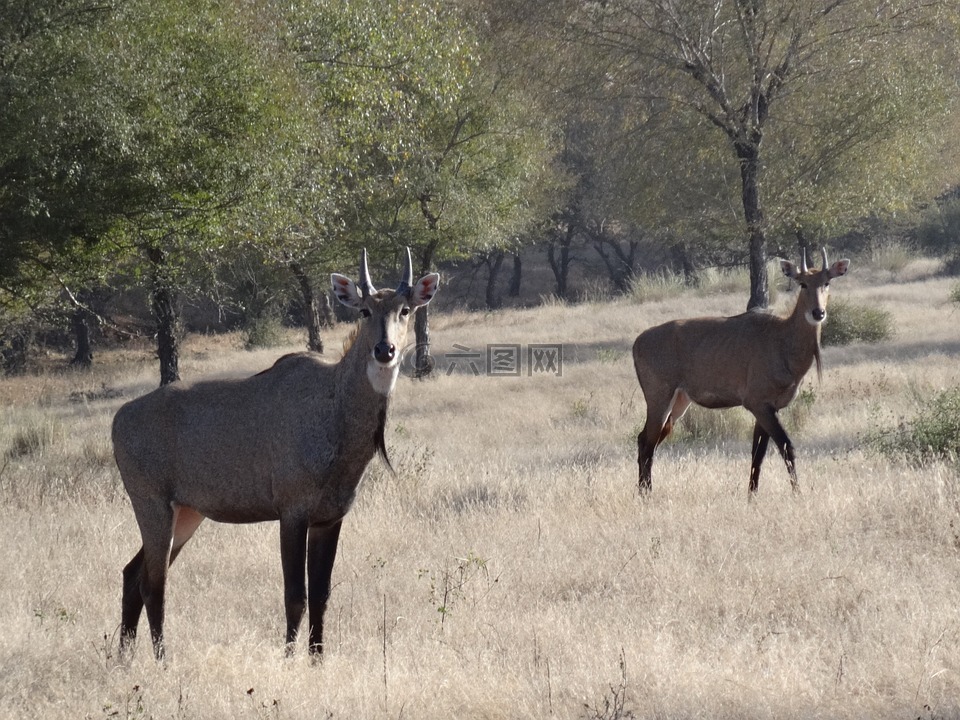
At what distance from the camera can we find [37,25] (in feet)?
37.9

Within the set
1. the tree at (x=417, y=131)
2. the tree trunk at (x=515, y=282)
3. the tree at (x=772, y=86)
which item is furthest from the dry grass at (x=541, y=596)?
the tree trunk at (x=515, y=282)

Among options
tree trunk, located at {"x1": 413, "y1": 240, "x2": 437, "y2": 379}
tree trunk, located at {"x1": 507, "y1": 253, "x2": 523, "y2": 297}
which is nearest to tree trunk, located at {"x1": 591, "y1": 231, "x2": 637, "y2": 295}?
tree trunk, located at {"x1": 507, "y1": 253, "x2": 523, "y2": 297}

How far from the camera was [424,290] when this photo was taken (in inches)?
274

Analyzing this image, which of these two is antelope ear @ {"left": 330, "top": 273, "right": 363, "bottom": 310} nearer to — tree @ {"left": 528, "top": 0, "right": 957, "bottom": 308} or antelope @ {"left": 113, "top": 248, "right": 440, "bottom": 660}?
antelope @ {"left": 113, "top": 248, "right": 440, "bottom": 660}

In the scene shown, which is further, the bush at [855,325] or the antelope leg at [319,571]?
the bush at [855,325]

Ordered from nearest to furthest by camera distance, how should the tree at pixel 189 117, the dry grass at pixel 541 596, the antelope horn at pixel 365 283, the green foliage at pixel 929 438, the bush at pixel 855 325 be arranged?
the dry grass at pixel 541 596 → the antelope horn at pixel 365 283 → the green foliage at pixel 929 438 → the tree at pixel 189 117 → the bush at pixel 855 325

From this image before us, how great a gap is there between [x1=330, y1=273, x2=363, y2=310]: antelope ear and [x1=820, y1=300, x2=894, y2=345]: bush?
20.6m

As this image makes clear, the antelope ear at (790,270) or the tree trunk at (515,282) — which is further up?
the antelope ear at (790,270)

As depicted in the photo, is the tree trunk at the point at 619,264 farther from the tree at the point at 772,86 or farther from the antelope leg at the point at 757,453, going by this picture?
the antelope leg at the point at 757,453

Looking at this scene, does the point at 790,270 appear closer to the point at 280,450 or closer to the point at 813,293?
the point at 813,293

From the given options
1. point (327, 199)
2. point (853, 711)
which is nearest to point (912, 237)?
point (327, 199)

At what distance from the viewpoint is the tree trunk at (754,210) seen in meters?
20.5

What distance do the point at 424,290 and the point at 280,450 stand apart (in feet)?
4.48

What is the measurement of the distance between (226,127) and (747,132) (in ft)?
34.9
